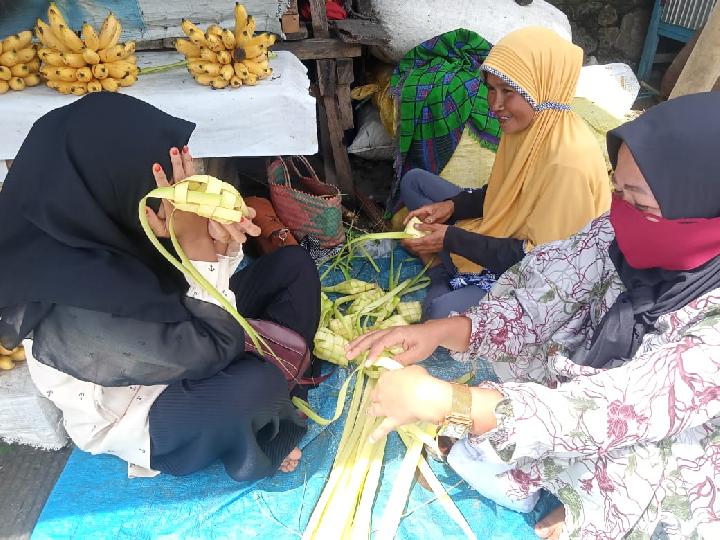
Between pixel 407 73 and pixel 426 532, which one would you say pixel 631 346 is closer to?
pixel 426 532

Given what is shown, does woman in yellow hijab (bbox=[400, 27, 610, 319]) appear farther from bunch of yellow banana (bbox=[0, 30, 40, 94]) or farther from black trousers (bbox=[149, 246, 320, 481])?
bunch of yellow banana (bbox=[0, 30, 40, 94])

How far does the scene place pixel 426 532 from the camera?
1.86 m

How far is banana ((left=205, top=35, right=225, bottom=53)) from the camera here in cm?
265

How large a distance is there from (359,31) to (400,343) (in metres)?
2.35

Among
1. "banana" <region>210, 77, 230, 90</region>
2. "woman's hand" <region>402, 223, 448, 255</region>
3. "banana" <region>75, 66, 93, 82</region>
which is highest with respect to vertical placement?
"banana" <region>75, 66, 93, 82</region>

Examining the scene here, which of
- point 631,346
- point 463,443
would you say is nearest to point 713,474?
point 631,346

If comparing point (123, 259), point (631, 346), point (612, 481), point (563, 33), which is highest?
point (563, 33)

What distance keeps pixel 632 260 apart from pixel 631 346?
24cm

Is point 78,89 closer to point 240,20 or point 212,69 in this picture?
point 212,69

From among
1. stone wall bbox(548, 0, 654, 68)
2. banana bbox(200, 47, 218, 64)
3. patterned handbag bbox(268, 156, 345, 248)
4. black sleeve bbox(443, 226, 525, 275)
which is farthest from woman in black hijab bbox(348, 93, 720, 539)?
stone wall bbox(548, 0, 654, 68)

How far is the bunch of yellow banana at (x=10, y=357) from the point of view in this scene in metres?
2.10

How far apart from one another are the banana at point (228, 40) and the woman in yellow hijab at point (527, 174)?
1.20 m

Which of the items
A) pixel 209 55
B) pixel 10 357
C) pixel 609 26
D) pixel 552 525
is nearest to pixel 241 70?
pixel 209 55

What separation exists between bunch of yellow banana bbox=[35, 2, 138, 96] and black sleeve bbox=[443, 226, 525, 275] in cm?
175
